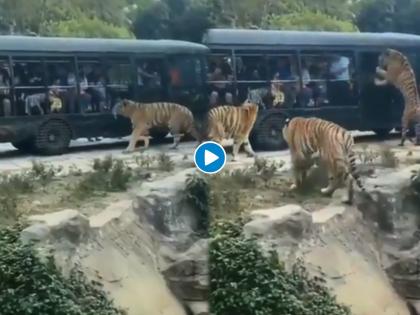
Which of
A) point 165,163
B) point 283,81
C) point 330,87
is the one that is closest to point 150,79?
point 165,163

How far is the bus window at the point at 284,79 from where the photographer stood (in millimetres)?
3410

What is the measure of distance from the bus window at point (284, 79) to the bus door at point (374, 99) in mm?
298

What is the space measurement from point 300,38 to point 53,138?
1119mm

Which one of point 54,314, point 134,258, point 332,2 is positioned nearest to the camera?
point 54,314

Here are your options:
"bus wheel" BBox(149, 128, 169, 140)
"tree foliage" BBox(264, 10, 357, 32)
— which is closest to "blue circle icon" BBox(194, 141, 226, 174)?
"bus wheel" BBox(149, 128, 169, 140)

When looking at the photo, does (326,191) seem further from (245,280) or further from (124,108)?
(124,108)

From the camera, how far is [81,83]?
10.4 ft

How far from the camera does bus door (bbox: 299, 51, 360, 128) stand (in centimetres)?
346

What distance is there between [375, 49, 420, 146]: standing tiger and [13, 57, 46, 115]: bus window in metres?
1.44

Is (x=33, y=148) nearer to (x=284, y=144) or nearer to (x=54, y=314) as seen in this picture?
(x=54, y=314)

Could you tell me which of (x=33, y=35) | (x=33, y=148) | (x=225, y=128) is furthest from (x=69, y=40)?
(x=225, y=128)

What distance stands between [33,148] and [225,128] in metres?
0.77

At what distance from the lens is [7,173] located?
3012 millimetres

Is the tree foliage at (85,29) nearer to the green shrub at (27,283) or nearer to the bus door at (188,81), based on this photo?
the bus door at (188,81)
